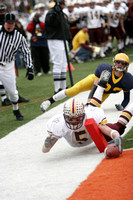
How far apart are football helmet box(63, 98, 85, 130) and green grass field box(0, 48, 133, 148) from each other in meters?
0.74

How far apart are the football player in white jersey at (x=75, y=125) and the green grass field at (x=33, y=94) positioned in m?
0.46

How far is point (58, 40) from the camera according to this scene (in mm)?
9289

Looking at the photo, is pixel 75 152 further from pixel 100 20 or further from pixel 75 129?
pixel 100 20

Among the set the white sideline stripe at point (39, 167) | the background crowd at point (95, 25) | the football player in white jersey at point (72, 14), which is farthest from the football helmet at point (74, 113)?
the football player in white jersey at point (72, 14)

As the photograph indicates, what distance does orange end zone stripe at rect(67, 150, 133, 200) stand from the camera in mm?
3508

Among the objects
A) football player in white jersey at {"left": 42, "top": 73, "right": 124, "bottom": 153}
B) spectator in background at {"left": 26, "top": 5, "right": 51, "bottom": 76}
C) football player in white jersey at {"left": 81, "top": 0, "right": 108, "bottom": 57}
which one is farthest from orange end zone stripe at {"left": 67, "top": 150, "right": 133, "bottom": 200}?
football player in white jersey at {"left": 81, "top": 0, "right": 108, "bottom": 57}

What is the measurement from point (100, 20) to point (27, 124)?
9175mm

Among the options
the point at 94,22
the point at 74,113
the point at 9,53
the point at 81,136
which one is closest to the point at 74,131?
the point at 81,136

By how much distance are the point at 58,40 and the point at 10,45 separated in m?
2.26

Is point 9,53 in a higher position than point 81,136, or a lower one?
higher

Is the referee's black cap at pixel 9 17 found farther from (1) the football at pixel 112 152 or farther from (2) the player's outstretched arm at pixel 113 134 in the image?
(1) the football at pixel 112 152

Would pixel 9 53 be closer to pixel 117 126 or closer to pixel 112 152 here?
pixel 117 126

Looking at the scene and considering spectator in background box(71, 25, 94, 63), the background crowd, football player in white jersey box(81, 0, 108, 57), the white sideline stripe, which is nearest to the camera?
the white sideline stripe

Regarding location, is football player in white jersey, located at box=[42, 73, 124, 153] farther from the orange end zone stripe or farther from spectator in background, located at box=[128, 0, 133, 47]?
spectator in background, located at box=[128, 0, 133, 47]
